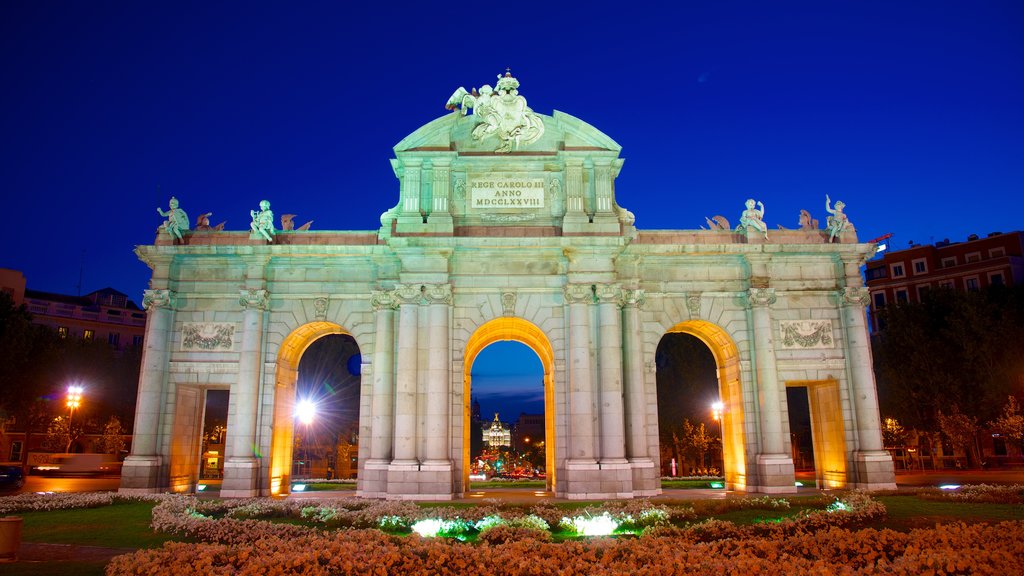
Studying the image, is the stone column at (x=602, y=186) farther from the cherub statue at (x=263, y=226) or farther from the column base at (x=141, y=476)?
the column base at (x=141, y=476)

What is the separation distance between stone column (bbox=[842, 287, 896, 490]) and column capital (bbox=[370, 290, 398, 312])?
65.5 ft

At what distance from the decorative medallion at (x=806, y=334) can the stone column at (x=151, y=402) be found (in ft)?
89.2

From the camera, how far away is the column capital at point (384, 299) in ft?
96.5

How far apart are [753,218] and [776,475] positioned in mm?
11248

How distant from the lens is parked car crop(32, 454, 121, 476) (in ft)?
161

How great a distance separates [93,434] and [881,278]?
270 feet

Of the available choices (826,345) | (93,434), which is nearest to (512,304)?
(826,345)

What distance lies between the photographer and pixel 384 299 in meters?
29.4

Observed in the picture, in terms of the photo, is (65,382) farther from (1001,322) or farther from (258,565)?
(1001,322)

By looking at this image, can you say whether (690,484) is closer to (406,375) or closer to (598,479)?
(598,479)

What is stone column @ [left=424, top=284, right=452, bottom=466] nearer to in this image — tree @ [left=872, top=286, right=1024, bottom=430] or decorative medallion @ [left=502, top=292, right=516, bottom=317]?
decorative medallion @ [left=502, top=292, right=516, bottom=317]

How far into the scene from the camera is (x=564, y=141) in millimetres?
30484

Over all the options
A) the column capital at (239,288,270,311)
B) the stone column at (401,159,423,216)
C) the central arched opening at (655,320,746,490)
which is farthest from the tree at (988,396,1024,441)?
the column capital at (239,288,270,311)

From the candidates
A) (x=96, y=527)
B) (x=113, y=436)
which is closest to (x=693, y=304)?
(x=96, y=527)
